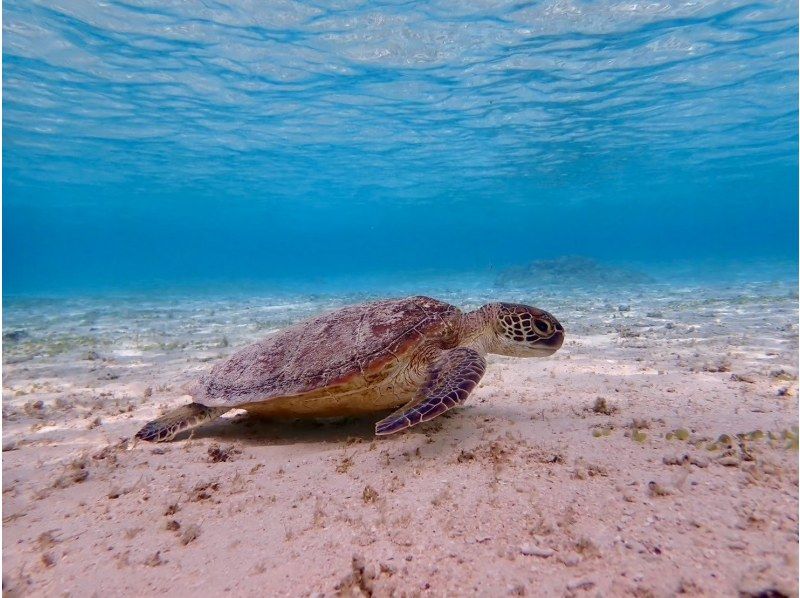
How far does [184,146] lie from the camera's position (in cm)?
2845

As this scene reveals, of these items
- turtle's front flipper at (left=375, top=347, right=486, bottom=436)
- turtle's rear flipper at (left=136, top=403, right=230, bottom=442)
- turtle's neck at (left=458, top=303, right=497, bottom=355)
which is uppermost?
turtle's neck at (left=458, top=303, right=497, bottom=355)

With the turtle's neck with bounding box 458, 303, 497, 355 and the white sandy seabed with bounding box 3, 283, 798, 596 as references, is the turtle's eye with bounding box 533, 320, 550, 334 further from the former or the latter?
the white sandy seabed with bounding box 3, 283, 798, 596

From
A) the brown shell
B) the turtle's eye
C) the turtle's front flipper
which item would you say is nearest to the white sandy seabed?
the turtle's front flipper

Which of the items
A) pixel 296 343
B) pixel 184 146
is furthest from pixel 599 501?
pixel 184 146

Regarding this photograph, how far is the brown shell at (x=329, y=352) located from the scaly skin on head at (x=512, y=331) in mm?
246

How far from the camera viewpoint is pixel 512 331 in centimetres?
425

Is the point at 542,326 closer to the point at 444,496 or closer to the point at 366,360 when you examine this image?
the point at 366,360

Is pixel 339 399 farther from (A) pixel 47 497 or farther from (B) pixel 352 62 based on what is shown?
(B) pixel 352 62

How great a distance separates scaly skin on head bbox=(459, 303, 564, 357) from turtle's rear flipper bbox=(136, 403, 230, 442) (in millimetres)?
2539

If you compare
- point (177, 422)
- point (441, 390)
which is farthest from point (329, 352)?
point (177, 422)

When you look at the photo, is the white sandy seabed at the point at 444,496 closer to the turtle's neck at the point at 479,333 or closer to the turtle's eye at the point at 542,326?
the turtle's neck at the point at 479,333

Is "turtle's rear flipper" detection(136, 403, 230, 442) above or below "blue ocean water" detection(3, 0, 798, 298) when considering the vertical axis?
below

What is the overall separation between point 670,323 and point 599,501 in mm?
8310

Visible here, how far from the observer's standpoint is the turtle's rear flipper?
417cm
